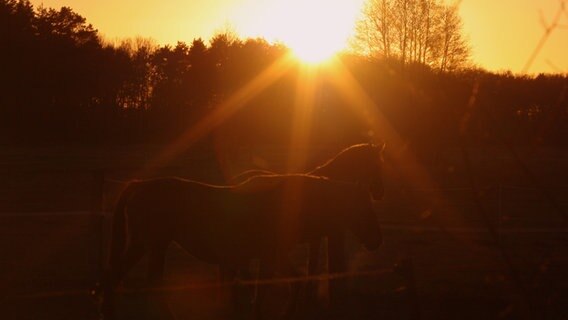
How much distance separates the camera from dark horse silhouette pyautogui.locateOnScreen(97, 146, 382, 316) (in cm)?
830

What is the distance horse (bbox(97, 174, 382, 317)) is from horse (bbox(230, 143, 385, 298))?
54.5 inches

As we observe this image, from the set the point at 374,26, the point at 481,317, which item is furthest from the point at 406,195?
the point at 374,26

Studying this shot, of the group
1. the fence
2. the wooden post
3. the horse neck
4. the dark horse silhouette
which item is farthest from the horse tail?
the wooden post

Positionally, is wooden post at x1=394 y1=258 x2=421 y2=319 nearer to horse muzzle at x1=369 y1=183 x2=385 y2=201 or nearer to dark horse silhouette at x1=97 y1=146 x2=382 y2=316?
dark horse silhouette at x1=97 y1=146 x2=382 y2=316

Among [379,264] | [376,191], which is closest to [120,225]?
[376,191]

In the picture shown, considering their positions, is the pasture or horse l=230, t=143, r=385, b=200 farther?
horse l=230, t=143, r=385, b=200

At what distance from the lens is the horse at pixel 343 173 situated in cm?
1016

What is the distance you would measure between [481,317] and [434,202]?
52.2 feet

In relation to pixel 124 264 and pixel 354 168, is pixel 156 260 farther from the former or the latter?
pixel 354 168

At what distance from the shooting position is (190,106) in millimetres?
56969

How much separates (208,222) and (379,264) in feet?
18.5

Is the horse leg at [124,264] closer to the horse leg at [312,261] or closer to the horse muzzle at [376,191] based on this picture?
the horse leg at [312,261]

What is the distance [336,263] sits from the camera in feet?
34.2

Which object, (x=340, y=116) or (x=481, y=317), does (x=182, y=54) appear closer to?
(x=340, y=116)
